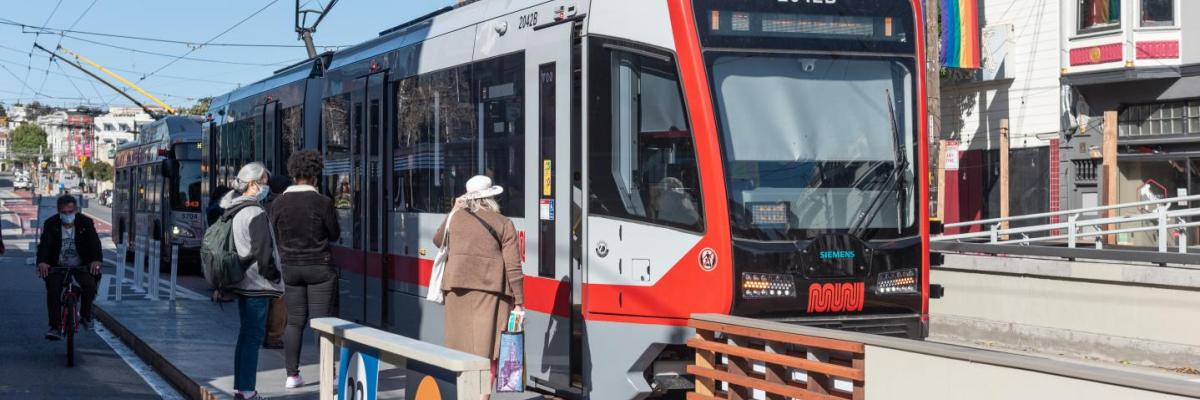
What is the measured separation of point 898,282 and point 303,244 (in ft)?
14.0

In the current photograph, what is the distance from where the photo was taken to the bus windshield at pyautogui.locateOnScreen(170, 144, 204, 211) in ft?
94.9

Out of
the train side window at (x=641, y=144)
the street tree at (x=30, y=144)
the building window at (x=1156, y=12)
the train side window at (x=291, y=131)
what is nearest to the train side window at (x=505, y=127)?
the train side window at (x=641, y=144)

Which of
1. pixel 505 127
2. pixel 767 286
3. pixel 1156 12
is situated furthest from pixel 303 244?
pixel 1156 12

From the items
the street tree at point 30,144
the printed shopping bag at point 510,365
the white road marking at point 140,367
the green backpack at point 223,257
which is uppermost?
the street tree at point 30,144

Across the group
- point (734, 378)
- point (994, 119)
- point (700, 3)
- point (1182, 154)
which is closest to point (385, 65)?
point (700, 3)

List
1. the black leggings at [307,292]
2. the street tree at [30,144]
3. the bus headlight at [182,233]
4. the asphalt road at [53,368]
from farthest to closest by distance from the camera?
the street tree at [30,144] < the bus headlight at [182,233] < the asphalt road at [53,368] < the black leggings at [307,292]

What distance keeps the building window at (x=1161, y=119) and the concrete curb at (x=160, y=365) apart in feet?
66.2

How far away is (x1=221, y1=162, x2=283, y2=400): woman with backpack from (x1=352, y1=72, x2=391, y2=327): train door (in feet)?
12.6

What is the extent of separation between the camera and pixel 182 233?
28.5 metres

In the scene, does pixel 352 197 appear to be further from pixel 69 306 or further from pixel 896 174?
pixel 896 174

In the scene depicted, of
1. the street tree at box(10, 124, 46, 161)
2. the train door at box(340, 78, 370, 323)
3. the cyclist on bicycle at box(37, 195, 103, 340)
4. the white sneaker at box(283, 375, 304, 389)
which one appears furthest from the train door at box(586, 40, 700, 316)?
the street tree at box(10, 124, 46, 161)

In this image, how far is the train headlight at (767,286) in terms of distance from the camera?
8.90 meters

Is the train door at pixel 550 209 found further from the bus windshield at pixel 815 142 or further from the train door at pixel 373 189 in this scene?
the train door at pixel 373 189

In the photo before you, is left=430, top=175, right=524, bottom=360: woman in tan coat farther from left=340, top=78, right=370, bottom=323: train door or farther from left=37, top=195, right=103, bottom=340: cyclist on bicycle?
left=37, top=195, right=103, bottom=340: cyclist on bicycle
